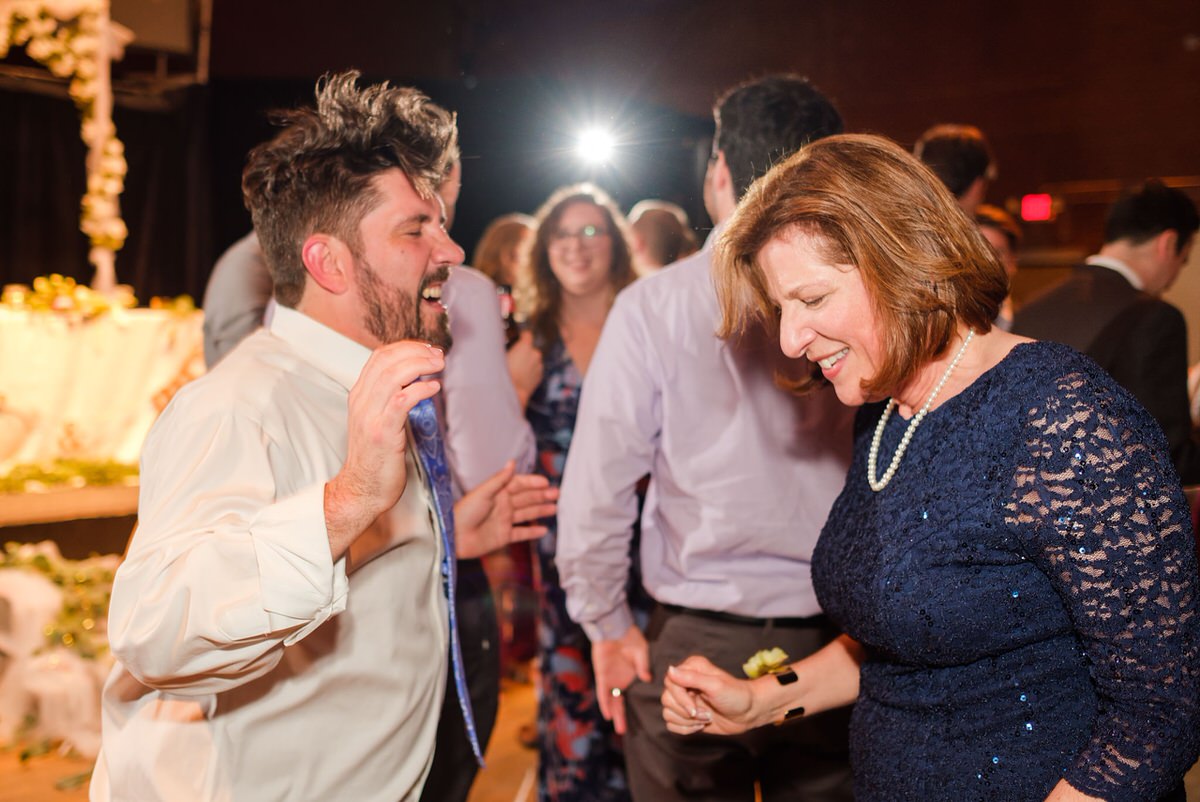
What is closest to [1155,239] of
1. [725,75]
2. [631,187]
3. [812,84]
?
[812,84]

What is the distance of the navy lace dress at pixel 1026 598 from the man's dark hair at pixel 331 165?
778 mm

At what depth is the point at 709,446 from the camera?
5.98 feet

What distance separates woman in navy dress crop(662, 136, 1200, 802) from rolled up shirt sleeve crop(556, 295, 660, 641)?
19.3 inches

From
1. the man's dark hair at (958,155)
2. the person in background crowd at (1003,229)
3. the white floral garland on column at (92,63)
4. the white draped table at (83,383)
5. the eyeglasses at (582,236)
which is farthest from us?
the white floral garland on column at (92,63)

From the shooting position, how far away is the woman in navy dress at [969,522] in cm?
104

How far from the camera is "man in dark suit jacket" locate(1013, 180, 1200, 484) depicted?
1.76 meters

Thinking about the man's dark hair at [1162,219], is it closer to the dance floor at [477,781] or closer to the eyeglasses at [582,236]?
the eyeglasses at [582,236]

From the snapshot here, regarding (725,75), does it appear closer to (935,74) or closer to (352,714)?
(935,74)

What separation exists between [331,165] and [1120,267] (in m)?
1.51

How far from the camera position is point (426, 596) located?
136 centimetres

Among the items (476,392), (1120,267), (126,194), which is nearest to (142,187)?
(126,194)

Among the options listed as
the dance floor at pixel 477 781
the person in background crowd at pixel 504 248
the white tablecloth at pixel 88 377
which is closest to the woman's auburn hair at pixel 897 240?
the person in background crowd at pixel 504 248

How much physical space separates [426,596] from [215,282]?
1.59 m

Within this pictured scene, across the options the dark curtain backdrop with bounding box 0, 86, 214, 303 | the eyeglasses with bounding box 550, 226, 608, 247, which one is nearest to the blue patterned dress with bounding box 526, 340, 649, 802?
the eyeglasses with bounding box 550, 226, 608, 247
